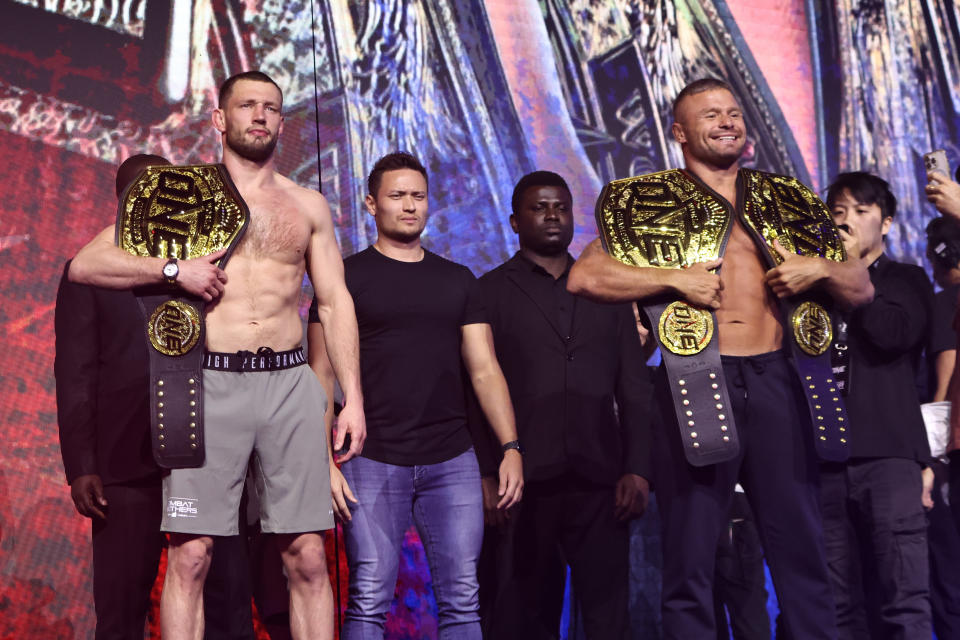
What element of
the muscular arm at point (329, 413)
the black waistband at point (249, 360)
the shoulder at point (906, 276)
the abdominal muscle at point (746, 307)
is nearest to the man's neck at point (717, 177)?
the abdominal muscle at point (746, 307)

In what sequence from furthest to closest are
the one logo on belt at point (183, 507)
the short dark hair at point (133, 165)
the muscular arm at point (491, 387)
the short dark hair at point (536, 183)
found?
the short dark hair at point (536, 183), the short dark hair at point (133, 165), the muscular arm at point (491, 387), the one logo on belt at point (183, 507)

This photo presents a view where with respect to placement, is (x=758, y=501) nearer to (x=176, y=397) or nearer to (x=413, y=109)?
(x=176, y=397)

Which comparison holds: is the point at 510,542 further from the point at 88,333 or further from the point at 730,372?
the point at 88,333

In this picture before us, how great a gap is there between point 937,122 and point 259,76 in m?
4.10

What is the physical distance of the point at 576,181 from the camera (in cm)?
511

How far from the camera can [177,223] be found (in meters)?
3.16

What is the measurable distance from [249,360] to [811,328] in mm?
1791

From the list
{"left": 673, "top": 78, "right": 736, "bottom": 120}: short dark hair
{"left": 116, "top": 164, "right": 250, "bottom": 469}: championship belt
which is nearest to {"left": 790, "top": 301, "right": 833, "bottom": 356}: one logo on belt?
{"left": 673, "top": 78, "right": 736, "bottom": 120}: short dark hair

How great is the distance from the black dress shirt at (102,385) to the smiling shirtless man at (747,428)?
5.23 feet

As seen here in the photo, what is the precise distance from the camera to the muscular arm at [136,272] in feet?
9.87

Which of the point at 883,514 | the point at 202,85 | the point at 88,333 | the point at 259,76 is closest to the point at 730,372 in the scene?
the point at 883,514

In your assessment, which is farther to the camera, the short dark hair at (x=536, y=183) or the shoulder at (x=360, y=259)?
the short dark hair at (x=536, y=183)

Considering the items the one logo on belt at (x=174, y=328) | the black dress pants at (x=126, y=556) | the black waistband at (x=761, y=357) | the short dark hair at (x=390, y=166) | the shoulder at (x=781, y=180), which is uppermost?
the short dark hair at (x=390, y=166)

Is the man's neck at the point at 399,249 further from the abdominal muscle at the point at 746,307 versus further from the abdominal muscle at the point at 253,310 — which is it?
the abdominal muscle at the point at 746,307
